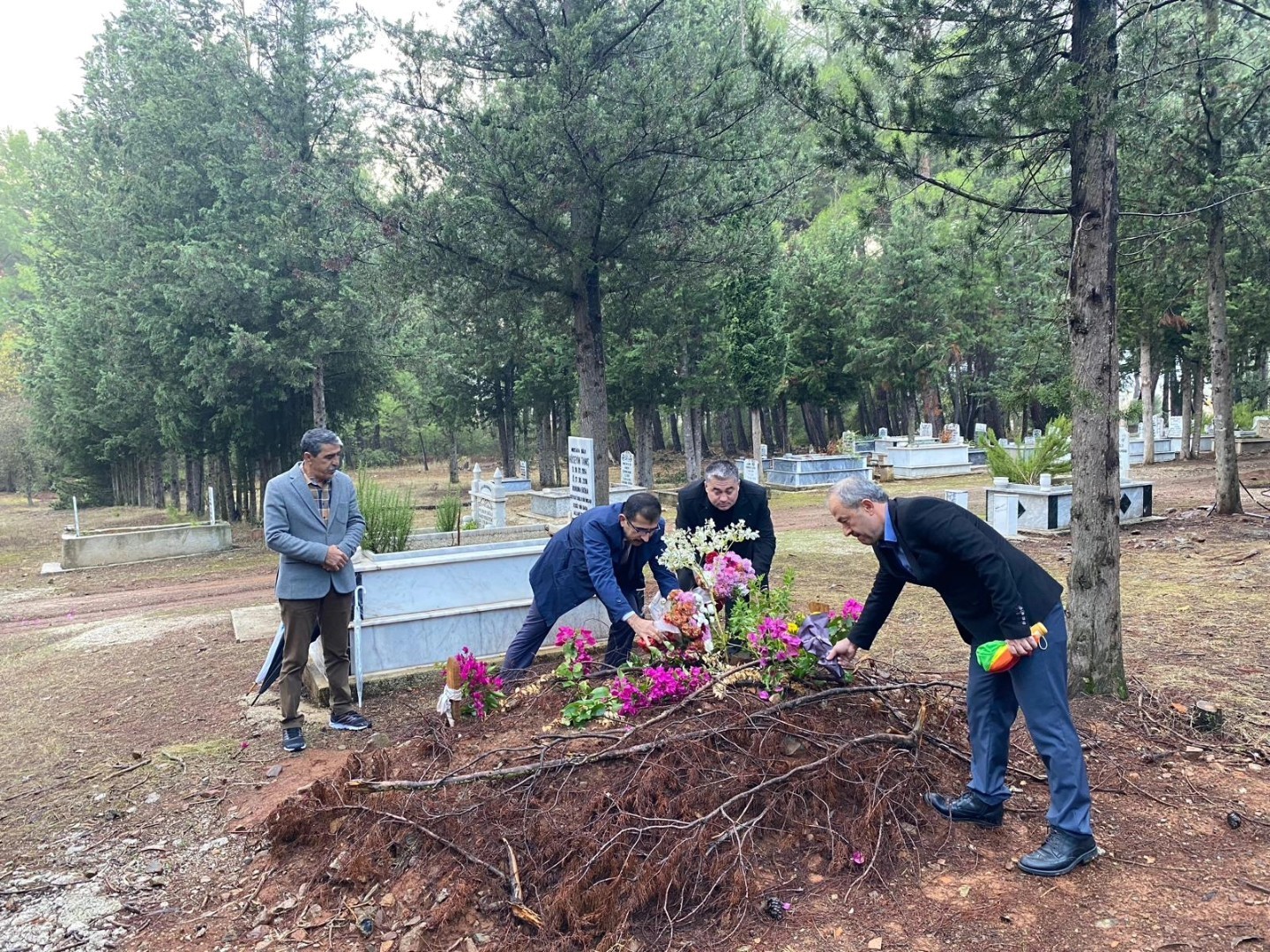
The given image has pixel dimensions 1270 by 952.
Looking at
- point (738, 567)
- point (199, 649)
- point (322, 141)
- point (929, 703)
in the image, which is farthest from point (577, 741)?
point (322, 141)

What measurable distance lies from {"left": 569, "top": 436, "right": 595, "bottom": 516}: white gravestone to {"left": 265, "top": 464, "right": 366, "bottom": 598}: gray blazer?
3.92 m

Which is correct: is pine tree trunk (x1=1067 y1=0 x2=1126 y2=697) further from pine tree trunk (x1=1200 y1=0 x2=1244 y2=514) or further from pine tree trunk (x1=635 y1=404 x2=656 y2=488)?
pine tree trunk (x1=635 y1=404 x2=656 y2=488)

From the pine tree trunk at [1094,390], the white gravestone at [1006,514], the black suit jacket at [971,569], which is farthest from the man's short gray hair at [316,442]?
the white gravestone at [1006,514]

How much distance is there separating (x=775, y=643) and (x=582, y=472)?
17.7 ft

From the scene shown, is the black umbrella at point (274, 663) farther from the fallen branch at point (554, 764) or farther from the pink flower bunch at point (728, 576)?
the pink flower bunch at point (728, 576)

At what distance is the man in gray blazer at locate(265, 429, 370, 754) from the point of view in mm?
4555

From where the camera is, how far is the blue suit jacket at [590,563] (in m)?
4.45

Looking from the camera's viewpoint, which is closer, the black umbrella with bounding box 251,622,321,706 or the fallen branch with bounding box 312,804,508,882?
the fallen branch with bounding box 312,804,508,882

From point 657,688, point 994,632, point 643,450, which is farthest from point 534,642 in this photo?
point 643,450

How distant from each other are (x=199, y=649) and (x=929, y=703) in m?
6.51

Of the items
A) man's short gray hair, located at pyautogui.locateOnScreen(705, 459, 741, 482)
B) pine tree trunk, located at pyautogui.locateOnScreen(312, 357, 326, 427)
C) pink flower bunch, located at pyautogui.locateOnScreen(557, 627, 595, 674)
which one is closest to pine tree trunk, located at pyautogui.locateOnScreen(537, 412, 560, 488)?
pine tree trunk, located at pyautogui.locateOnScreen(312, 357, 326, 427)

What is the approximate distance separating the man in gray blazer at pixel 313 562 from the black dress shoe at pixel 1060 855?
3591mm

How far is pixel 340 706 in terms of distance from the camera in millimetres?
4922

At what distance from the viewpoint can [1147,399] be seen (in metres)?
21.3
